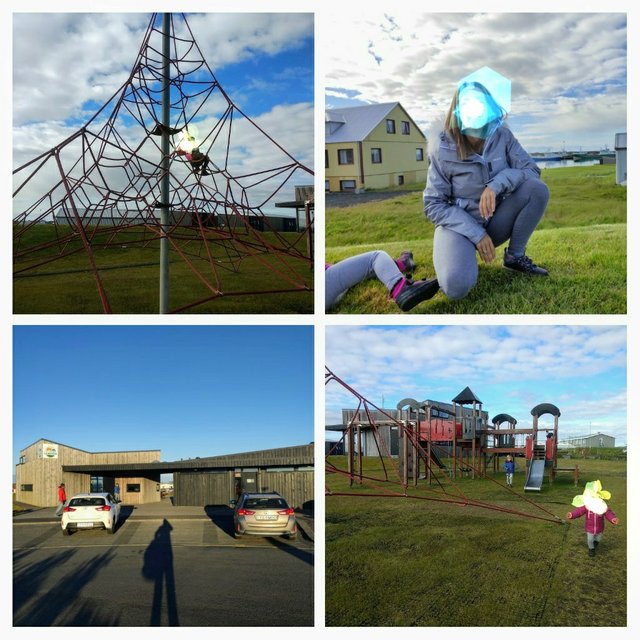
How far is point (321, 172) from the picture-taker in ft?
11.7

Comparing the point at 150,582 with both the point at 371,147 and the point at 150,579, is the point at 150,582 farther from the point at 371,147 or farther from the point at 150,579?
the point at 371,147

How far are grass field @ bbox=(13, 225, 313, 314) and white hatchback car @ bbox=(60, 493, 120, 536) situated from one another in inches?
81.6

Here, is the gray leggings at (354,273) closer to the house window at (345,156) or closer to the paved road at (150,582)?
the house window at (345,156)

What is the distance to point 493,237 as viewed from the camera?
11.8 ft

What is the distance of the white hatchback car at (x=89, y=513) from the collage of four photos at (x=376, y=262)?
96 centimetres

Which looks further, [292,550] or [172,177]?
[292,550]

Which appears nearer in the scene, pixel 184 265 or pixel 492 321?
pixel 492 321

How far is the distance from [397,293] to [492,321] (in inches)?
25.0

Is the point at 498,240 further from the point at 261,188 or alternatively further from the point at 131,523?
the point at 131,523

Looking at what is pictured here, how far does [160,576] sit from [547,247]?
3.47 metres

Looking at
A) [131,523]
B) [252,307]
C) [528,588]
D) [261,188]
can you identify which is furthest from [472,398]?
[131,523]

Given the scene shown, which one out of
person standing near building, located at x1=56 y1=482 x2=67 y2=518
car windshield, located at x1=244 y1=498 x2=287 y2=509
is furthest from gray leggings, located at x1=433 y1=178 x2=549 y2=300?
person standing near building, located at x1=56 y1=482 x2=67 y2=518

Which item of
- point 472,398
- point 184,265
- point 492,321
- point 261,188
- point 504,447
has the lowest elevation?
point 504,447

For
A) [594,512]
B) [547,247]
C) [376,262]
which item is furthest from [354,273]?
[594,512]
